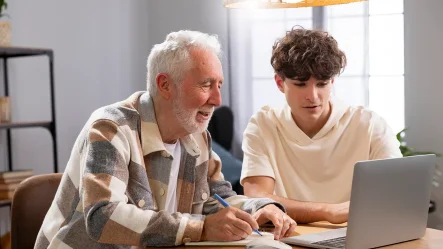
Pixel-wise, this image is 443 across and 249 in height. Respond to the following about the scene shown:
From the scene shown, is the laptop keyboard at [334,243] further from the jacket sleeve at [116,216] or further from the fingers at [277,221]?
the jacket sleeve at [116,216]

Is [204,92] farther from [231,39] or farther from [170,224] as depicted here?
[231,39]

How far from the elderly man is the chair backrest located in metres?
0.17

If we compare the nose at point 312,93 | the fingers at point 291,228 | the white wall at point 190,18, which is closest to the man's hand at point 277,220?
the fingers at point 291,228

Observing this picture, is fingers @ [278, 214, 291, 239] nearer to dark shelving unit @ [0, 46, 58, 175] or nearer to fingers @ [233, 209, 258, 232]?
Answer: fingers @ [233, 209, 258, 232]

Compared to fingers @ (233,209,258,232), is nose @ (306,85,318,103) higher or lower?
higher

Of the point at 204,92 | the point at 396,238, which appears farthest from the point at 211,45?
the point at 396,238

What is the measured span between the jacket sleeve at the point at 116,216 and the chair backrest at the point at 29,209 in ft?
1.26

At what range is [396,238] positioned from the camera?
1.77 metres

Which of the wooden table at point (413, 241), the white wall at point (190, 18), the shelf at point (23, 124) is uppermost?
the white wall at point (190, 18)

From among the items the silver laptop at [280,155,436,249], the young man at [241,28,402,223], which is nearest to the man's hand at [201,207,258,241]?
the silver laptop at [280,155,436,249]

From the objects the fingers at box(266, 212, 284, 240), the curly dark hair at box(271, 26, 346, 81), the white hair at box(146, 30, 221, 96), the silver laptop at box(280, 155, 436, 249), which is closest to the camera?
the silver laptop at box(280, 155, 436, 249)

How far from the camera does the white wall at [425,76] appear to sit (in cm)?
462

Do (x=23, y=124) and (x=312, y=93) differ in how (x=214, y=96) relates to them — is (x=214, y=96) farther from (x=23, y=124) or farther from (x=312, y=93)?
(x=23, y=124)

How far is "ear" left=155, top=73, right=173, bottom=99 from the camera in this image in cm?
199
